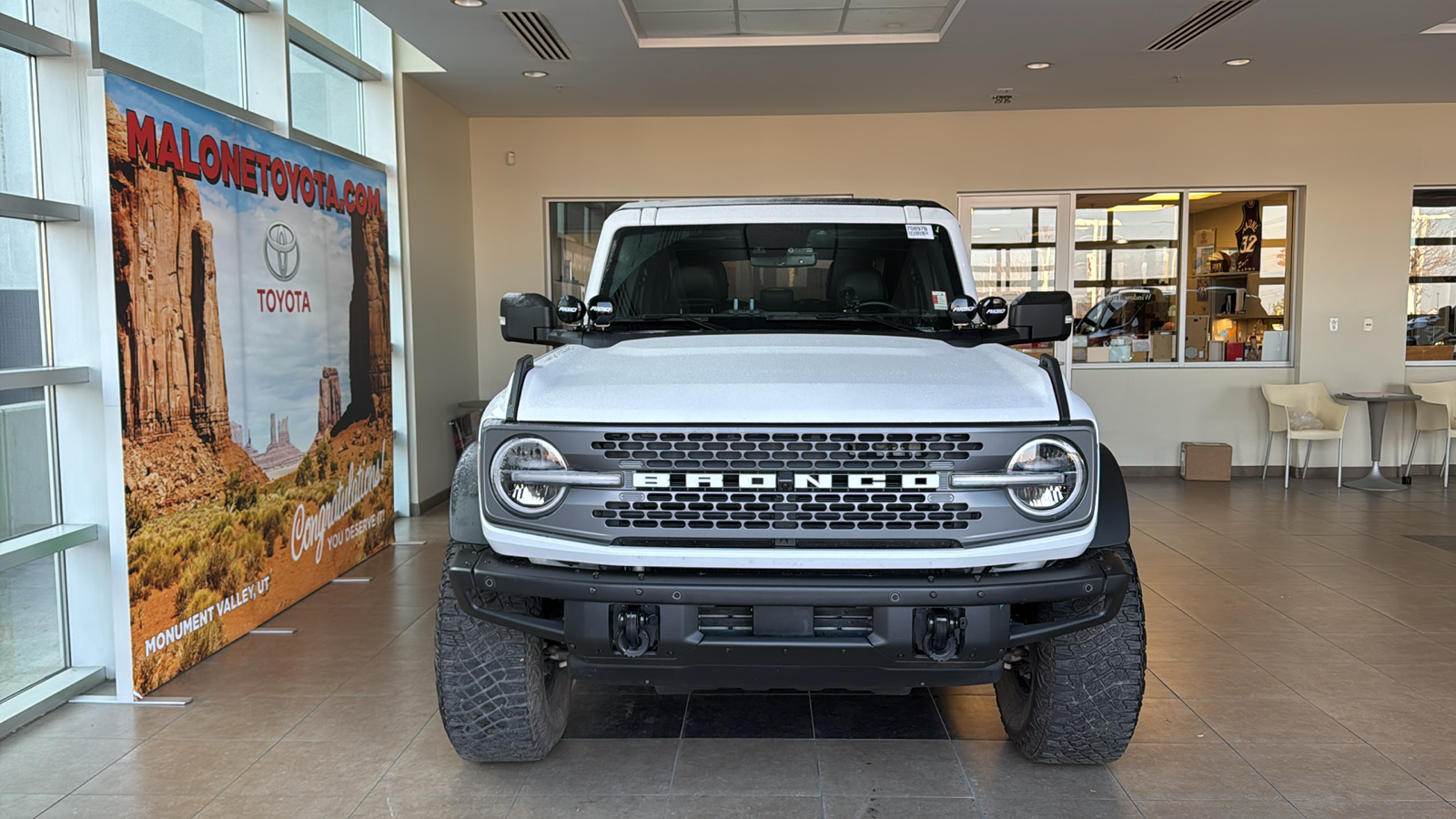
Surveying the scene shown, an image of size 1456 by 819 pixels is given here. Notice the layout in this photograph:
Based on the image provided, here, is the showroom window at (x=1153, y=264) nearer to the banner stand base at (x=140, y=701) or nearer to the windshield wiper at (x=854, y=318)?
the windshield wiper at (x=854, y=318)

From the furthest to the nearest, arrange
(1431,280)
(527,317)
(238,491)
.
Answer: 1. (1431,280)
2. (238,491)
3. (527,317)

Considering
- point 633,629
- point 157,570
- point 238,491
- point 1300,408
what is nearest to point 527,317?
point 633,629

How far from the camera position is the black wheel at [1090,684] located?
2.67 metres

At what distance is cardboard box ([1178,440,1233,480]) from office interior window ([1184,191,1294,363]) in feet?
2.97

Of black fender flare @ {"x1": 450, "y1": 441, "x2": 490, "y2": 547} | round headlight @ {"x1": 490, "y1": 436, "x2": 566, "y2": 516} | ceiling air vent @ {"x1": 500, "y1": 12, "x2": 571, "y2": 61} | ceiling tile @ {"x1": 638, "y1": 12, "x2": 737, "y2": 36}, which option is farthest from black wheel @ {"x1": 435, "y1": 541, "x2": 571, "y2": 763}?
ceiling tile @ {"x1": 638, "y1": 12, "x2": 737, "y2": 36}

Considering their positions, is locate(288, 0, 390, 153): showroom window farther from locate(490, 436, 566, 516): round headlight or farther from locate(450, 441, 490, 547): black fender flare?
locate(490, 436, 566, 516): round headlight

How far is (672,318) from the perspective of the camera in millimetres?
3227

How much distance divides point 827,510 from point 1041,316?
1306 millimetres

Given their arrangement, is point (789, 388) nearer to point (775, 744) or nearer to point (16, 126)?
point (775, 744)

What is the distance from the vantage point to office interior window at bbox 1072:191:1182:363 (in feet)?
29.8

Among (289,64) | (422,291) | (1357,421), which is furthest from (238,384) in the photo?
(1357,421)

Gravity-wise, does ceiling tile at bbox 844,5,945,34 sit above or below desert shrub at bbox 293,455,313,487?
above

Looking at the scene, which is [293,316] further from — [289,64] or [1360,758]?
[1360,758]

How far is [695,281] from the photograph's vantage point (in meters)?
3.43
